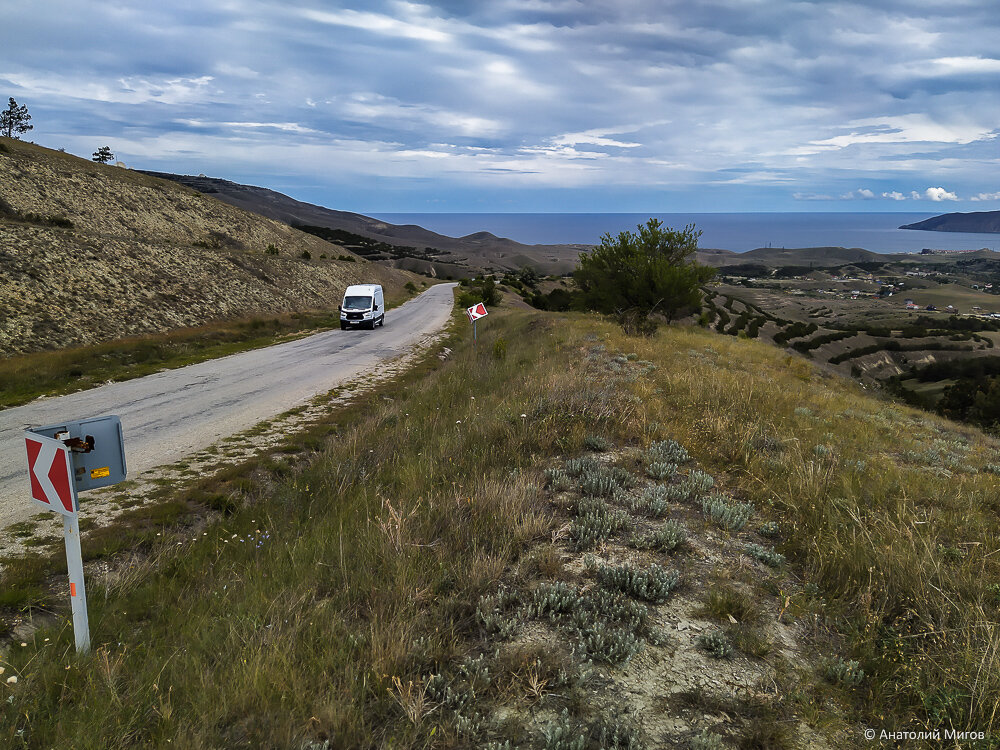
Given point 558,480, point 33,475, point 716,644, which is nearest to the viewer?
point 716,644

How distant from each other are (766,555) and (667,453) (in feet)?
7.71

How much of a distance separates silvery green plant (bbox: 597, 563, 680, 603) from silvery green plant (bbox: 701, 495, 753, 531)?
1239mm

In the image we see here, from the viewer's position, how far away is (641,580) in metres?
3.72

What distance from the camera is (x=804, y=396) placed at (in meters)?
12.0

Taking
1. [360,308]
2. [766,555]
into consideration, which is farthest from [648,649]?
[360,308]

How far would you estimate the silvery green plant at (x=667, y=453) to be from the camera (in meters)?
6.32

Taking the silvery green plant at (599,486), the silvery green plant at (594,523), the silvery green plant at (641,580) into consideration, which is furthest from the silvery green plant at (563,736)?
the silvery green plant at (599,486)

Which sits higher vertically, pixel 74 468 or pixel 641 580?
pixel 74 468

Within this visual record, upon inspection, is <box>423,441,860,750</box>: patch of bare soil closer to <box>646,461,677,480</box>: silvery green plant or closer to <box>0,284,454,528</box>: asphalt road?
<box>646,461,677,480</box>: silvery green plant

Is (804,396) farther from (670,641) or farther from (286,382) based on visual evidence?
(286,382)

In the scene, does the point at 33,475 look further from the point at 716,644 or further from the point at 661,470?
the point at 661,470

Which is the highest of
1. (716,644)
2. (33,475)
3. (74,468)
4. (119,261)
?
(119,261)

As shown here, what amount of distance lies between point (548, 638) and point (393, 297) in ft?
175

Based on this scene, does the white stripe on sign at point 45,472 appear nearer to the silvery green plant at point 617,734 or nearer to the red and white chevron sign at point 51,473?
the red and white chevron sign at point 51,473
